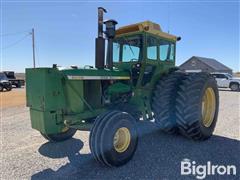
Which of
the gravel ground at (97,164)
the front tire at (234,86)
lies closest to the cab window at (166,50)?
the gravel ground at (97,164)

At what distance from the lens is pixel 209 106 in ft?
20.6

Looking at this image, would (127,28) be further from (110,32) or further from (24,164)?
(24,164)

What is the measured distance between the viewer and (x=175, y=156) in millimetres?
4578

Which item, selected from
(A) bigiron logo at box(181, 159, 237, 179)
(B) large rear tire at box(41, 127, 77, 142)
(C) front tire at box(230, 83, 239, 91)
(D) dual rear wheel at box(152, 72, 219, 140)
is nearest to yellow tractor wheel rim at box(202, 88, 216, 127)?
(D) dual rear wheel at box(152, 72, 219, 140)

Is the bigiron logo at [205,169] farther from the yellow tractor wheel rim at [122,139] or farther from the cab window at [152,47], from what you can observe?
the cab window at [152,47]

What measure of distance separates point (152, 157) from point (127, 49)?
8.75ft

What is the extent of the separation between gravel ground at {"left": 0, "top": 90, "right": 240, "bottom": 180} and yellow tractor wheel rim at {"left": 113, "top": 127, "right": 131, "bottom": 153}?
0.31 metres

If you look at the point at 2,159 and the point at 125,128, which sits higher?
the point at 125,128

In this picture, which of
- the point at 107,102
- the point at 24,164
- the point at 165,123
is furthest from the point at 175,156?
the point at 24,164

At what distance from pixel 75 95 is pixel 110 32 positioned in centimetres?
151

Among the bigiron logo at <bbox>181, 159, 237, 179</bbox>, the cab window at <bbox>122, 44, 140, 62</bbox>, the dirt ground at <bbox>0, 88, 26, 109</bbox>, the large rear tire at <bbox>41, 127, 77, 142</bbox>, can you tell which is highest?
the cab window at <bbox>122, 44, 140, 62</bbox>

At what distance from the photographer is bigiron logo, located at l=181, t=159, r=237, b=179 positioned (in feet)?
12.8

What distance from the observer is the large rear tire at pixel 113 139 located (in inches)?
154

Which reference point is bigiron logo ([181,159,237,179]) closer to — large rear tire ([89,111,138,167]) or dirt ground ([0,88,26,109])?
large rear tire ([89,111,138,167])
